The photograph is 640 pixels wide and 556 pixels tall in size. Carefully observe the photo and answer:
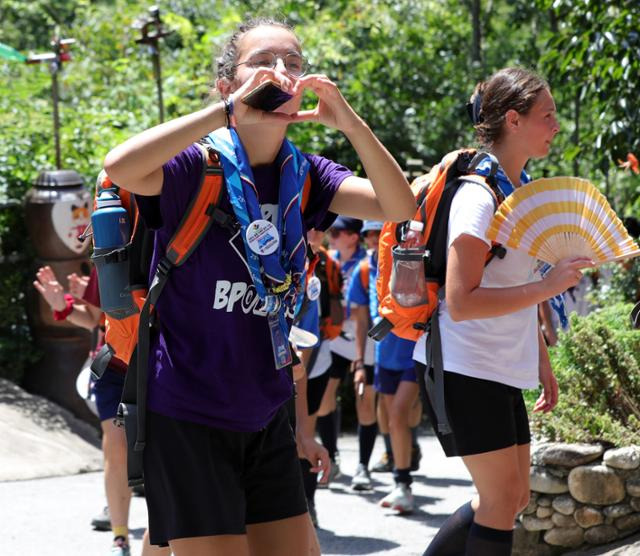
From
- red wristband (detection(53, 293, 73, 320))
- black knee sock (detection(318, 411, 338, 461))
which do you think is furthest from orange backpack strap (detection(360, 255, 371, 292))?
red wristband (detection(53, 293, 73, 320))

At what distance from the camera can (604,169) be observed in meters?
7.82

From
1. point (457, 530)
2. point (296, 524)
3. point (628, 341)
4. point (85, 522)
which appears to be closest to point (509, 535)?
point (457, 530)

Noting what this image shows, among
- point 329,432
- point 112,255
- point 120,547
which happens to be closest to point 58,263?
point 329,432

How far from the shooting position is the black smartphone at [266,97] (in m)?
2.73

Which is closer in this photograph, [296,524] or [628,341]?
[296,524]

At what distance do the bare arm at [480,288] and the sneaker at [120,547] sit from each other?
8.81 ft

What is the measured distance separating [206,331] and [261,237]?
0.89 feet

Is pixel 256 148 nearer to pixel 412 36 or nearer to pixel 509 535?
pixel 509 535

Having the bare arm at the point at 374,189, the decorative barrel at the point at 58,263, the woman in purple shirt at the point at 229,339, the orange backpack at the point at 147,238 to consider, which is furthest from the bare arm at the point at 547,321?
the decorative barrel at the point at 58,263

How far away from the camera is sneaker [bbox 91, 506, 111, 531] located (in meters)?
6.61

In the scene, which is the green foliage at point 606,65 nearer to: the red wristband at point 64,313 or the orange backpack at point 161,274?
the red wristband at point 64,313

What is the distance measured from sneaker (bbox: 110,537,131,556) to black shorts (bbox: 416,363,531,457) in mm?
2427

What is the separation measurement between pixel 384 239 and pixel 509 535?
1107mm

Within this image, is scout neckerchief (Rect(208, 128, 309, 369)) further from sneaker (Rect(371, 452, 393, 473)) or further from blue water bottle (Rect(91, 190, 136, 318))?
sneaker (Rect(371, 452, 393, 473))
